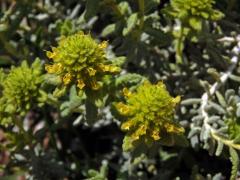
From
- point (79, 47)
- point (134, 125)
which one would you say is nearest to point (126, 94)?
point (134, 125)

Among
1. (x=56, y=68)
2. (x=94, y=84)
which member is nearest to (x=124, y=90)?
(x=94, y=84)

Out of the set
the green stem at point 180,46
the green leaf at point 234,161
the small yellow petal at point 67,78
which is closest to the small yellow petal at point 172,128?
the green leaf at point 234,161

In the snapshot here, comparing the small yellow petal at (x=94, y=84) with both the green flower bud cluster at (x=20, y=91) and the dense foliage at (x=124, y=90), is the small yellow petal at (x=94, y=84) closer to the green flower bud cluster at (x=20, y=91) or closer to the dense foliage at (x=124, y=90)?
the dense foliage at (x=124, y=90)

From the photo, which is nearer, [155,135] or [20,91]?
[155,135]

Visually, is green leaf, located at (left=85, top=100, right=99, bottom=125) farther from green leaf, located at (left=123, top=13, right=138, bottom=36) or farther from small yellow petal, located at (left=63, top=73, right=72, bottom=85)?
green leaf, located at (left=123, top=13, right=138, bottom=36)

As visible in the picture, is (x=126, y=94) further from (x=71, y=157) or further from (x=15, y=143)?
(x=71, y=157)

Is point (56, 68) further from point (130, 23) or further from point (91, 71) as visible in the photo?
point (130, 23)

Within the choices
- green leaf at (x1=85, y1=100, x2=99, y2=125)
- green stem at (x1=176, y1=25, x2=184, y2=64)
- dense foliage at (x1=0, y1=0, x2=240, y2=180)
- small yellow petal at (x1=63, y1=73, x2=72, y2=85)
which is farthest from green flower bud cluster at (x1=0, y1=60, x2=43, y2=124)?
green stem at (x1=176, y1=25, x2=184, y2=64)
